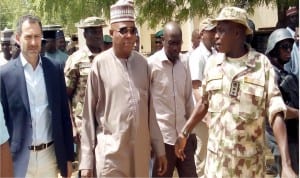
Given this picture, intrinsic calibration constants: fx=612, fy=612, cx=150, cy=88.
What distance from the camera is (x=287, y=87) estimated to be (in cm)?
468

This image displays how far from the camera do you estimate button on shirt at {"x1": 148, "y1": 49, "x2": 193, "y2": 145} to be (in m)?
5.98

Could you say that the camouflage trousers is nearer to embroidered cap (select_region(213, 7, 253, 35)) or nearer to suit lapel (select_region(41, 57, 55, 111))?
embroidered cap (select_region(213, 7, 253, 35))

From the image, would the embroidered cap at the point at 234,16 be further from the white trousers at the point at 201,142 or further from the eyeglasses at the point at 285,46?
the white trousers at the point at 201,142

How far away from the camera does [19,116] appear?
4.49 metres

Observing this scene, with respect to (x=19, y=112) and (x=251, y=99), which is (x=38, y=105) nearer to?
(x=19, y=112)

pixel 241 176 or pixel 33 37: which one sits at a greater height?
pixel 33 37

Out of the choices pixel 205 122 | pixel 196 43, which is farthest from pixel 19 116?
pixel 196 43

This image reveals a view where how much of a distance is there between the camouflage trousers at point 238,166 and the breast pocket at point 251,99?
0.94 feet

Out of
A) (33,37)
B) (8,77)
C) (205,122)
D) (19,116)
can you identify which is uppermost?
(33,37)

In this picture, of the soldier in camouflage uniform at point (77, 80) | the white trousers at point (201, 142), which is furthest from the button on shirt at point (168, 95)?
the white trousers at point (201, 142)

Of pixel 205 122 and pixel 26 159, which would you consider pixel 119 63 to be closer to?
pixel 26 159

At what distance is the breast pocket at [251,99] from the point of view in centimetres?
397

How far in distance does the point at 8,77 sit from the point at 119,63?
32.7 inches

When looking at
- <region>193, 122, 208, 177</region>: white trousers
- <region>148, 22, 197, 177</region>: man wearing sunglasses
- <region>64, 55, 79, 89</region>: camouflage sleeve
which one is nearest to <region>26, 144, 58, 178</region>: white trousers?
<region>64, 55, 79, 89</region>: camouflage sleeve
